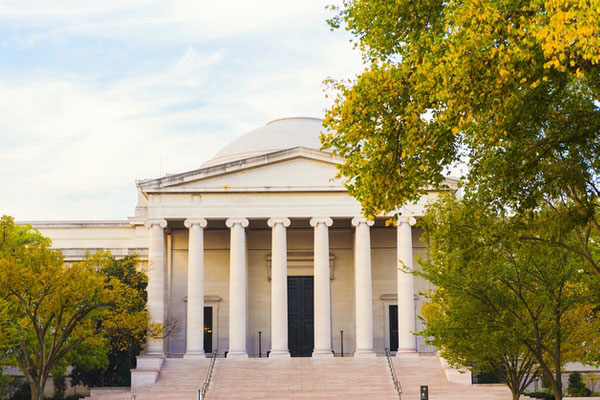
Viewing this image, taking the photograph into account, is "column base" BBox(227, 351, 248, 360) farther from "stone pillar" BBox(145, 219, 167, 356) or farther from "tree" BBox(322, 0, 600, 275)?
"tree" BBox(322, 0, 600, 275)

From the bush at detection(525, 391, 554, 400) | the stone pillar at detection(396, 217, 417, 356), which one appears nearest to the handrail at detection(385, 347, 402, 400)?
the stone pillar at detection(396, 217, 417, 356)

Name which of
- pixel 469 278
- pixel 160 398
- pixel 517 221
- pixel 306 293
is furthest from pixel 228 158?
pixel 517 221

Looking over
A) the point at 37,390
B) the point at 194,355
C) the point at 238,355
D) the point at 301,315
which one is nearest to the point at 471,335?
the point at 37,390

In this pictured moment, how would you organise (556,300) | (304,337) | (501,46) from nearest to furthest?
1. (501,46)
2. (556,300)
3. (304,337)

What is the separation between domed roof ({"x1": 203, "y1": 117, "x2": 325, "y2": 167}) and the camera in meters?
57.6

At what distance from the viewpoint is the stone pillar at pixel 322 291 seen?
1792 inches

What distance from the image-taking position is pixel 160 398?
38969mm

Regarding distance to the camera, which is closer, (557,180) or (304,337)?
(557,180)

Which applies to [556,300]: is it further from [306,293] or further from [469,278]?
[306,293]

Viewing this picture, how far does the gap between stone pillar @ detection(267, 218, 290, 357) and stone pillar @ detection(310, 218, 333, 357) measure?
1804 millimetres

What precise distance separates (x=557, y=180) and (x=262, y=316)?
34.1 meters

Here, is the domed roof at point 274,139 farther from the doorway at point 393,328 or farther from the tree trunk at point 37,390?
the tree trunk at point 37,390

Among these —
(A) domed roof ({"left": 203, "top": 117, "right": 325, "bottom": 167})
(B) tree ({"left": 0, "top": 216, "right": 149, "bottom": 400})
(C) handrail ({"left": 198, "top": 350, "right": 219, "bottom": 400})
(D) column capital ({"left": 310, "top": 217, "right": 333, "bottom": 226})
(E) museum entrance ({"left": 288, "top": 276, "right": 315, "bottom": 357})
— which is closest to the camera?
(B) tree ({"left": 0, "top": 216, "right": 149, "bottom": 400})

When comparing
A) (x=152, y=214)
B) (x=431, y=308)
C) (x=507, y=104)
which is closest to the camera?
(x=507, y=104)
